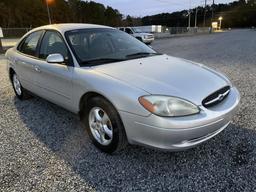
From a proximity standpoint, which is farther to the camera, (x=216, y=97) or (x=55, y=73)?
(x=55, y=73)

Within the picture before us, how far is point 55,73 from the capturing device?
3578mm

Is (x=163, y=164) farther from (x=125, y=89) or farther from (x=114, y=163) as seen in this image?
(x=125, y=89)

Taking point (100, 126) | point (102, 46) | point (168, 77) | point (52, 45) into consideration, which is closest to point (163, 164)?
point (100, 126)

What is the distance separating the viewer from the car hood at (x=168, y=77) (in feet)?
8.49

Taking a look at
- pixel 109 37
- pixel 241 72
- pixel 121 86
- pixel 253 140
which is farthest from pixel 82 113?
pixel 241 72

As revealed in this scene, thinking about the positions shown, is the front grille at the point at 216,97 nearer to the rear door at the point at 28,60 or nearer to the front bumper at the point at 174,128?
the front bumper at the point at 174,128

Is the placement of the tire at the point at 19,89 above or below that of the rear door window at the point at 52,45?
below

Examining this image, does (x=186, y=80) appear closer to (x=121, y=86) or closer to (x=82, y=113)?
(x=121, y=86)

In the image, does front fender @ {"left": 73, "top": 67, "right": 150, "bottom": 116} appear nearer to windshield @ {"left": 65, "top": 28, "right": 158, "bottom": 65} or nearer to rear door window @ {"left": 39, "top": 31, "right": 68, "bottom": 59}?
windshield @ {"left": 65, "top": 28, "right": 158, "bottom": 65}

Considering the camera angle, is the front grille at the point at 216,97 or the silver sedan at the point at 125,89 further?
the front grille at the point at 216,97

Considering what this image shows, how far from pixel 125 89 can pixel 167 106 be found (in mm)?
473

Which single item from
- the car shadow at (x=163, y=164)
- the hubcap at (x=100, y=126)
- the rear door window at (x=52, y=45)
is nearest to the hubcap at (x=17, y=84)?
the rear door window at (x=52, y=45)

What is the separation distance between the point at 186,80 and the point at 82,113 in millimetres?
1406

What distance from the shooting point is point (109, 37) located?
13.0 ft
